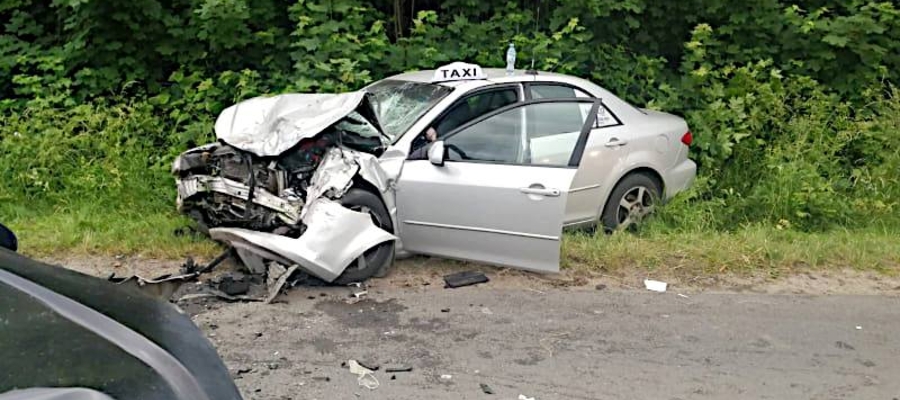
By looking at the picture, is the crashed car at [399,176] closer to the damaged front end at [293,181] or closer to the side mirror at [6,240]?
the damaged front end at [293,181]

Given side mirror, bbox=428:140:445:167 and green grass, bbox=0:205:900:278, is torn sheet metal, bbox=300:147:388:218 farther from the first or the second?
green grass, bbox=0:205:900:278

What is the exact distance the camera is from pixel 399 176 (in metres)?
6.29

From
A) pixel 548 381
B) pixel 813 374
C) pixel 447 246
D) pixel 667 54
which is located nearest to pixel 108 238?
pixel 447 246

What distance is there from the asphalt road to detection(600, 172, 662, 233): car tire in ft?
4.28

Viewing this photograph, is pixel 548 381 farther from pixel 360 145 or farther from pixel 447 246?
pixel 360 145

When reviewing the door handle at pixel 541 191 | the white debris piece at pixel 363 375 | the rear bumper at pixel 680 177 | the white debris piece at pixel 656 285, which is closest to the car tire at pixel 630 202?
the rear bumper at pixel 680 177

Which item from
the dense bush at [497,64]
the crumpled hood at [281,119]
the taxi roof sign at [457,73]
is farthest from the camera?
the dense bush at [497,64]

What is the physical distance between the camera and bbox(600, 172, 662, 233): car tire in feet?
24.0

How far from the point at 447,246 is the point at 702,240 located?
2328 mm

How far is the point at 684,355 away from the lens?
199 inches

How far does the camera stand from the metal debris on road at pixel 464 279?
20.3 ft

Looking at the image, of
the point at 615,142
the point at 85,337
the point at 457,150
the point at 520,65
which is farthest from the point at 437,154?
the point at 85,337

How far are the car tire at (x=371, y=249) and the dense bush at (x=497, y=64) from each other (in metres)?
2.62

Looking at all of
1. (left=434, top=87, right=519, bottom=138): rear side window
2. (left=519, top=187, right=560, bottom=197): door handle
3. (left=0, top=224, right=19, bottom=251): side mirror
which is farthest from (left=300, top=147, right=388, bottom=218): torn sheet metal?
(left=0, top=224, right=19, bottom=251): side mirror
